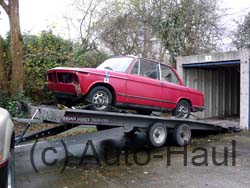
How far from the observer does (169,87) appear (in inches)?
325

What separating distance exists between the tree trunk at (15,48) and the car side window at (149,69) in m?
5.65

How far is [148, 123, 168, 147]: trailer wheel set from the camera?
7.55 m

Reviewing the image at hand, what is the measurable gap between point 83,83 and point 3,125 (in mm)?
2993

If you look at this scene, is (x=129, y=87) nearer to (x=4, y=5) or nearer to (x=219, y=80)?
(x=4, y=5)

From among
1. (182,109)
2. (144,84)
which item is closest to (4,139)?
(144,84)

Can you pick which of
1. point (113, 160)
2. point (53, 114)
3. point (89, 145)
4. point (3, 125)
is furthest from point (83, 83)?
point (3, 125)

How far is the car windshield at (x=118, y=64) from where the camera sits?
7.37 meters

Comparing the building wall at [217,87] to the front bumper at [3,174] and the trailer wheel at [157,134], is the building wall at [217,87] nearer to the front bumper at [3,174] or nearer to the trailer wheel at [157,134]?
the trailer wheel at [157,134]

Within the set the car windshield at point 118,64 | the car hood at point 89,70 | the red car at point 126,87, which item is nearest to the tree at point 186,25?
the red car at point 126,87

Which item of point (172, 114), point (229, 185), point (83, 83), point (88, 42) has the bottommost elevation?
point (229, 185)

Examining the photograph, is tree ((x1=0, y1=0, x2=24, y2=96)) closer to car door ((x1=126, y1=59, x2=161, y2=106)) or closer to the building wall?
car door ((x1=126, y1=59, x2=161, y2=106))

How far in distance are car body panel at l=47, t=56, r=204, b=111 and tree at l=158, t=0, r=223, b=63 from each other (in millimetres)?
8075

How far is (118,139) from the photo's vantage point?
30.3ft

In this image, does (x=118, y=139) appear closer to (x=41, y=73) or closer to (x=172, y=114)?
(x=172, y=114)
